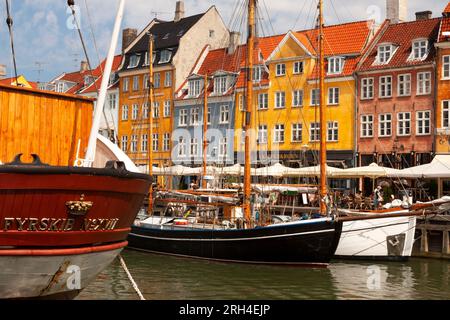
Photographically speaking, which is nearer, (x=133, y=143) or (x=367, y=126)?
(x=367, y=126)

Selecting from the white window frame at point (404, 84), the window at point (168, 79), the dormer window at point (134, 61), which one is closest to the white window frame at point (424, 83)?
the white window frame at point (404, 84)

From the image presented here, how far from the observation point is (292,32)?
45.9m

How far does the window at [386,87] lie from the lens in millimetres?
40969

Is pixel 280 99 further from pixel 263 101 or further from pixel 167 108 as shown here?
pixel 167 108

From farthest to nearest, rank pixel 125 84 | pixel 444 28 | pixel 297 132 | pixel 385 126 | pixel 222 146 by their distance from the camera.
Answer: pixel 125 84, pixel 222 146, pixel 297 132, pixel 385 126, pixel 444 28

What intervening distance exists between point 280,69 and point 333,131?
6148 mm

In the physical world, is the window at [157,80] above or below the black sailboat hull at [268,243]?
above

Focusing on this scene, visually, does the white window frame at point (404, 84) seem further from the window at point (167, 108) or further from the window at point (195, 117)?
the window at point (167, 108)

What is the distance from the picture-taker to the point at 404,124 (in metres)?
40.1

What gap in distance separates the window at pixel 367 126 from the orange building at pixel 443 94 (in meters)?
4.48

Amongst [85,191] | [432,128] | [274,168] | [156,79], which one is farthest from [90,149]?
[156,79]

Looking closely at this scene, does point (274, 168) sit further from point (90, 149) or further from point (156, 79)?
point (90, 149)

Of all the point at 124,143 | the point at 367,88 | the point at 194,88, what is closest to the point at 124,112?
the point at 124,143

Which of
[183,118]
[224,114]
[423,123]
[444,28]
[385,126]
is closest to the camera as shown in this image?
[444,28]
